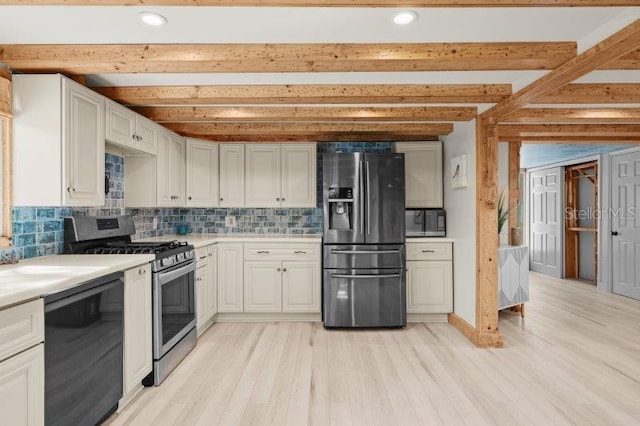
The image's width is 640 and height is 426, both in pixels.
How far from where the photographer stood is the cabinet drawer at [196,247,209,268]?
139 inches

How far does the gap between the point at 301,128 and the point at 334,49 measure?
1798 millimetres

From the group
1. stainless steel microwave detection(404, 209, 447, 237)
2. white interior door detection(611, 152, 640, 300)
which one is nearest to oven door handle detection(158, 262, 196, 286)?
stainless steel microwave detection(404, 209, 447, 237)

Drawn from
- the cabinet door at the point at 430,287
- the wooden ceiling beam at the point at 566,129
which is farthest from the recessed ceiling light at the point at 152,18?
the wooden ceiling beam at the point at 566,129

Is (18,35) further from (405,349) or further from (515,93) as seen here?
(405,349)

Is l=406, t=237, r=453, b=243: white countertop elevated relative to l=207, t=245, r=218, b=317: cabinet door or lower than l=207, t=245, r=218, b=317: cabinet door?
elevated

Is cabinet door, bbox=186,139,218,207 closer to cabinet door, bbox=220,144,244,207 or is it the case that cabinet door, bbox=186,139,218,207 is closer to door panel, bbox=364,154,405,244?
cabinet door, bbox=220,144,244,207

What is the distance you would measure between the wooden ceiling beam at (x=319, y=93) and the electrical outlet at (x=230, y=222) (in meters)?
1.95

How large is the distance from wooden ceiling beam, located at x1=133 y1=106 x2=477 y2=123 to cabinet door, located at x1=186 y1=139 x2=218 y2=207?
74 centimetres

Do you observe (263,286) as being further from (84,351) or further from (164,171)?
(84,351)

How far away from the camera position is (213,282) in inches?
155

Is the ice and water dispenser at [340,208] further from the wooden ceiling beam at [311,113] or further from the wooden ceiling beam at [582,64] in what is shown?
the wooden ceiling beam at [582,64]

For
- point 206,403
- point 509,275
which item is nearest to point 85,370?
point 206,403

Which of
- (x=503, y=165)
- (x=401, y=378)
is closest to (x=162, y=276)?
(x=401, y=378)

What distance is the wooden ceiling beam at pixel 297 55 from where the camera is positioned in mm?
2178
